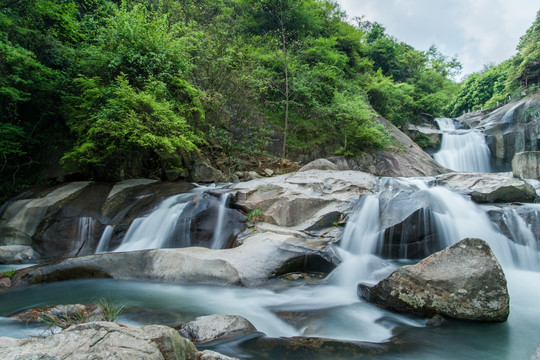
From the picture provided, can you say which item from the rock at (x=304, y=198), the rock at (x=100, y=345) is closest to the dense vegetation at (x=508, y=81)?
the rock at (x=304, y=198)

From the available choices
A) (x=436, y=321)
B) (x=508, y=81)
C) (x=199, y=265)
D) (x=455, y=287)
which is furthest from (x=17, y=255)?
(x=508, y=81)

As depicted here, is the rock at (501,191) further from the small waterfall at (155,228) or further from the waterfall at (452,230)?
the small waterfall at (155,228)

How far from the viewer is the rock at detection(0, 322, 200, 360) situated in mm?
1896

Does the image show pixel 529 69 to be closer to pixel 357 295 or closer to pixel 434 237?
pixel 434 237

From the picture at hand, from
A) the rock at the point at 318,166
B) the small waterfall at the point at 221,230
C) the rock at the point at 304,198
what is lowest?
the small waterfall at the point at 221,230

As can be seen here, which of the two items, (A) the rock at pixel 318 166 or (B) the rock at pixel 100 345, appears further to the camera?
(A) the rock at pixel 318 166

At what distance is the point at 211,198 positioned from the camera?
879 centimetres

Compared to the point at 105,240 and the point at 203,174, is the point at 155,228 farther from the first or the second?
the point at 203,174

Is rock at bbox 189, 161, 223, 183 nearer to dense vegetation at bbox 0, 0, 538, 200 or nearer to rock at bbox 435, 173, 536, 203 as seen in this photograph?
dense vegetation at bbox 0, 0, 538, 200

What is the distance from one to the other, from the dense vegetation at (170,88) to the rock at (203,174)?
585 mm

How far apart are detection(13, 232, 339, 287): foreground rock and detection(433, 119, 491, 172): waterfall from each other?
17.0 metres

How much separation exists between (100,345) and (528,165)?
15.8 m

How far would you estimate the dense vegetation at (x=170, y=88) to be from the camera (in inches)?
378

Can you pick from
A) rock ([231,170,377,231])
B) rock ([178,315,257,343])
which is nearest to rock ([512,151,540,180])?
rock ([231,170,377,231])
